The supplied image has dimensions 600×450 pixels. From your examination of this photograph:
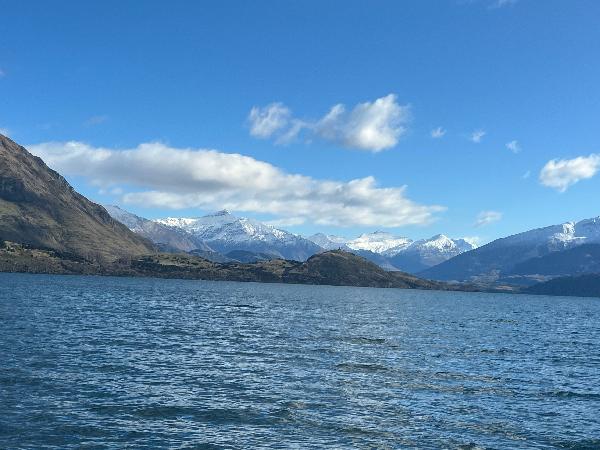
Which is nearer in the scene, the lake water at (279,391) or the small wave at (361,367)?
the lake water at (279,391)

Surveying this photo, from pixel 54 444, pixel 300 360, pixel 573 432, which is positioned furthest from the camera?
pixel 300 360

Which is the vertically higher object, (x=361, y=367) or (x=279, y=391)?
(x=279, y=391)

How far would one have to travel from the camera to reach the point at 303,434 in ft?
136

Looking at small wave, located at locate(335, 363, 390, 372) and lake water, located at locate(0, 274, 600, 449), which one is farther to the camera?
small wave, located at locate(335, 363, 390, 372)

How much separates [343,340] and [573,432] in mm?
58514

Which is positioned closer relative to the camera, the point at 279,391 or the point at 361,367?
the point at 279,391

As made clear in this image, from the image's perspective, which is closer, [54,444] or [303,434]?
[54,444]

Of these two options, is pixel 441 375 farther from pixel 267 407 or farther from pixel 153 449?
pixel 153 449

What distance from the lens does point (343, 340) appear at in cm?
10244

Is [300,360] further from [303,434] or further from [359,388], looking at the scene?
[303,434]

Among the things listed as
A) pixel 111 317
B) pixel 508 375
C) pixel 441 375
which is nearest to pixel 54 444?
pixel 441 375

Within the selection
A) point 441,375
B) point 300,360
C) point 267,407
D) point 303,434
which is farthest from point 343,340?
point 303,434

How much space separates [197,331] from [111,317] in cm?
3180

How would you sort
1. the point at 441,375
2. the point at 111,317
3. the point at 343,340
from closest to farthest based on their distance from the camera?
1. the point at 441,375
2. the point at 343,340
3. the point at 111,317
